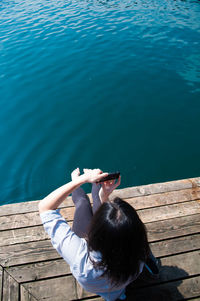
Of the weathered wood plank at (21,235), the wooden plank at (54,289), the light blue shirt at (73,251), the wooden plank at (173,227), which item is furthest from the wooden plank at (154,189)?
the light blue shirt at (73,251)

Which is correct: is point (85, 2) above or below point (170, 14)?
above

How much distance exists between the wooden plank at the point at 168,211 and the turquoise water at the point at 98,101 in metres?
1.70

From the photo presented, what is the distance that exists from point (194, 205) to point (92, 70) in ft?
20.9

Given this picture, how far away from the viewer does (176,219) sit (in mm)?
2912

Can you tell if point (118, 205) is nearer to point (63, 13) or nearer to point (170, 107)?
point (170, 107)

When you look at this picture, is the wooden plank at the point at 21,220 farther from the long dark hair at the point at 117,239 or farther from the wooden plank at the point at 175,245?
the long dark hair at the point at 117,239

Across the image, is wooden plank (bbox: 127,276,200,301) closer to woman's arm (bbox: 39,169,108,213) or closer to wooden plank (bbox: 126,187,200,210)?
wooden plank (bbox: 126,187,200,210)

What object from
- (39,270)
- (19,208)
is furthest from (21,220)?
(39,270)

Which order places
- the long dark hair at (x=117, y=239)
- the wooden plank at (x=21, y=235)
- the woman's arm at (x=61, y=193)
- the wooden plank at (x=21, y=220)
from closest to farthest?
the long dark hair at (x=117, y=239)
the woman's arm at (x=61, y=193)
the wooden plank at (x=21, y=235)
the wooden plank at (x=21, y=220)

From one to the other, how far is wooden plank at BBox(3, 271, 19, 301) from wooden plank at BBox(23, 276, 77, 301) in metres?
0.10

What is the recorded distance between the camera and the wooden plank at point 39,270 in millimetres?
2361

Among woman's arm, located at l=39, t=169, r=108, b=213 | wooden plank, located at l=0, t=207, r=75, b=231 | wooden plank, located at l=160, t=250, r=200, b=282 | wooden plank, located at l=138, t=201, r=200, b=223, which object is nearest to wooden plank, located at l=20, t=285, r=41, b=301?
wooden plank, located at l=0, t=207, r=75, b=231

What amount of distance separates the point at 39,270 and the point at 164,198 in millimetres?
1888

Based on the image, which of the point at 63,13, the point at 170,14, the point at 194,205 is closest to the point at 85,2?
the point at 63,13
